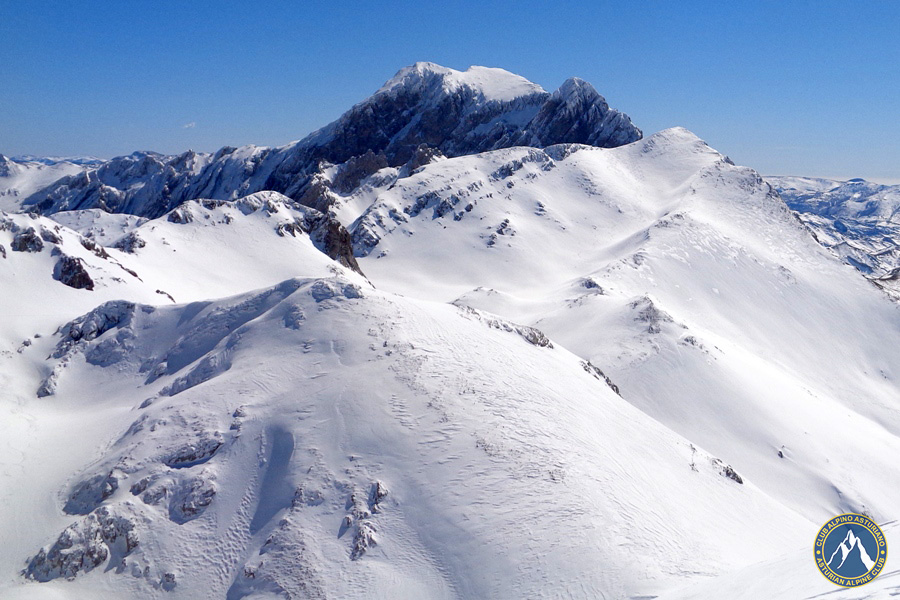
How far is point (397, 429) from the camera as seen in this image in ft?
69.1

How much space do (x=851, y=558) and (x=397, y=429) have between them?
46.4 ft

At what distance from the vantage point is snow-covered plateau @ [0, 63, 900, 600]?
17203 mm

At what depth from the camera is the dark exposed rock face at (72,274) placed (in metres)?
38.3

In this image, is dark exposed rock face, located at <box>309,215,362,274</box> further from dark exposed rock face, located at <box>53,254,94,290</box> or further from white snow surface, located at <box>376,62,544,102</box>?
white snow surface, located at <box>376,62,544,102</box>

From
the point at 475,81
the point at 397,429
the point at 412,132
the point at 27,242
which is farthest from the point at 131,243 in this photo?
the point at 475,81

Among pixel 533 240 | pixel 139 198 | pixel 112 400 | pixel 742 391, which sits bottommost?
pixel 139 198

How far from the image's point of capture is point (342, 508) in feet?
61.0

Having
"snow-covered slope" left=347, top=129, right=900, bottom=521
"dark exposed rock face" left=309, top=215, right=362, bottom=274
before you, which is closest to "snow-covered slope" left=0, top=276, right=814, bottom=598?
"snow-covered slope" left=347, top=129, right=900, bottom=521

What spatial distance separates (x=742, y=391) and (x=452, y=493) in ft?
105

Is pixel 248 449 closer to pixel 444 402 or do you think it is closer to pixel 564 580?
pixel 444 402

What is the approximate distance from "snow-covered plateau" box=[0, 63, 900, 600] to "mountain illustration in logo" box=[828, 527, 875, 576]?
0.55 metres

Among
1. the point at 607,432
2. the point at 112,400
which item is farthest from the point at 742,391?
the point at 112,400

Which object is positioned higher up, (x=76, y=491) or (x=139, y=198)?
(x=76, y=491)
